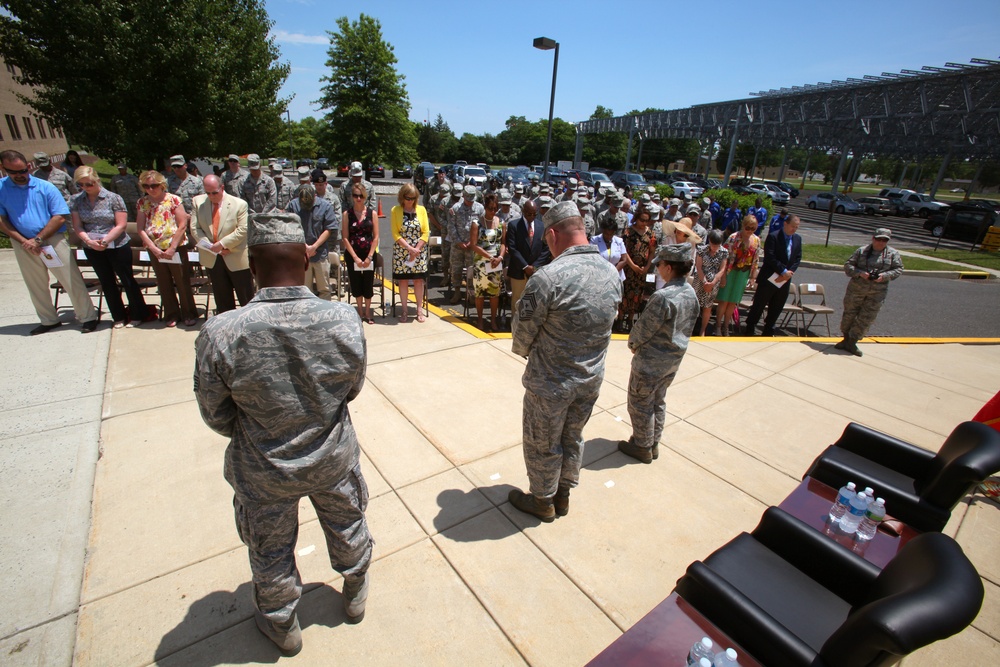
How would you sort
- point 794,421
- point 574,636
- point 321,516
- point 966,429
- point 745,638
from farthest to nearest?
point 794,421
point 966,429
point 574,636
point 321,516
point 745,638

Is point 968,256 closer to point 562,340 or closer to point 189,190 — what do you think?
point 562,340

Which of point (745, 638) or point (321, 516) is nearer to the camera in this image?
point (745, 638)

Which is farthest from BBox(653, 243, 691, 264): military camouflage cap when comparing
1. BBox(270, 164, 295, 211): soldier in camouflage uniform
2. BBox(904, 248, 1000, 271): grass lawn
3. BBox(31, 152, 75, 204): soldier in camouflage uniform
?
BBox(904, 248, 1000, 271): grass lawn

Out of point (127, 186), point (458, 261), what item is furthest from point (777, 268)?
point (127, 186)

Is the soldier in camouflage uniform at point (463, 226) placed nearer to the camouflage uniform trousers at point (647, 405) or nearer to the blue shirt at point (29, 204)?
the camouflage uniform trousers at point (647, 405)

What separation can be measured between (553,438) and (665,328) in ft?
4.28

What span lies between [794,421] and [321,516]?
454 centimetres

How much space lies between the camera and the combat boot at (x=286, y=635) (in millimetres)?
2059

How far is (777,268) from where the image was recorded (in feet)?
22.5

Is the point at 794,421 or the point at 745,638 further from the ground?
the point at 745,638

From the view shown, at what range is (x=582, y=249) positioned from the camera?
269cm

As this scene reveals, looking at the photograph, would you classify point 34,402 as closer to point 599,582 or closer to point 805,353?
point 599,582

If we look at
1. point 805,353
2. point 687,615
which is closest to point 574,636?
point 687,615

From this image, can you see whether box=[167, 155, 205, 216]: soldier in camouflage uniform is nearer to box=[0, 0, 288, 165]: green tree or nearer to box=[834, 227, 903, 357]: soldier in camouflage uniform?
box=[0, 0, 288, 165]: green tree
